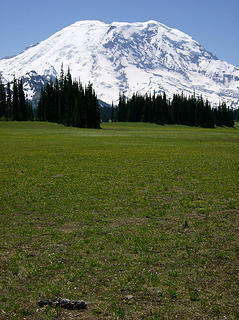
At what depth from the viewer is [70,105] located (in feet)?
403

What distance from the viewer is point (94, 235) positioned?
11.7m

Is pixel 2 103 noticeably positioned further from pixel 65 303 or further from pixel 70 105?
pixel 65 303

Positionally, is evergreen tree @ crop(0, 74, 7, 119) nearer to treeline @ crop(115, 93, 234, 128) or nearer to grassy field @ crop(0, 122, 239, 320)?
treeline @ crop(115, 93, 234, 128)

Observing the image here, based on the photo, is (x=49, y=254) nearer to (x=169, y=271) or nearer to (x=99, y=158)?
(x=169, y=271)

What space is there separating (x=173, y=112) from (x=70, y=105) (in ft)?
218

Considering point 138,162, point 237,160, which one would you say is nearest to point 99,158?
point 138,162

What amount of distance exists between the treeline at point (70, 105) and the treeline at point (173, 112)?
4759cm

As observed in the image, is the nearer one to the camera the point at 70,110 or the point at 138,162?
the point at 138,162

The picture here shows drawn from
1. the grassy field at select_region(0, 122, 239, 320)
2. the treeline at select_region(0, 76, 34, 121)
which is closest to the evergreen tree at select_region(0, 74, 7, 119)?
the treeline at select_region(0, 76, 34, 121)

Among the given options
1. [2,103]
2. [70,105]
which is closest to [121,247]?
[70,105]

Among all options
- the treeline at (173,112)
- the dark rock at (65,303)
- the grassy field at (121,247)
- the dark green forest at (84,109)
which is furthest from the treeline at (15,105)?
the dark rock at (65,303)

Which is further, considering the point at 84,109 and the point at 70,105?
the point at 70,105

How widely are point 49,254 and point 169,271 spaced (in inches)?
152

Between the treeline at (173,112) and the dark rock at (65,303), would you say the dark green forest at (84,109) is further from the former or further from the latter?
the dark rock at (65,303)
